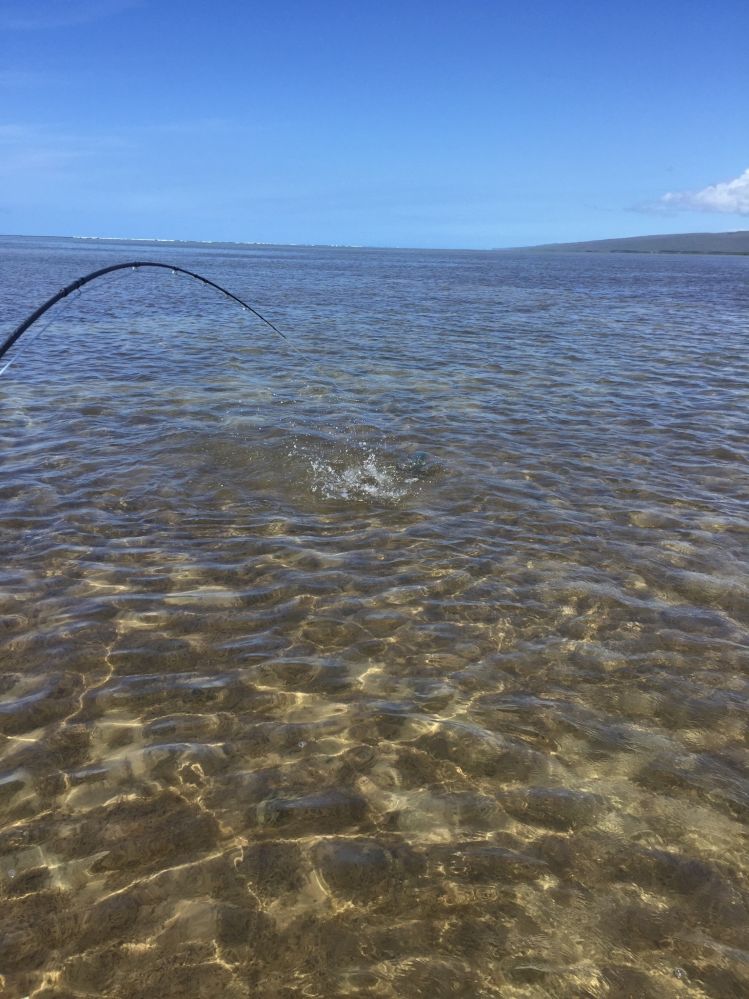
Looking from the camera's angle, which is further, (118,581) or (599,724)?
(118,581)

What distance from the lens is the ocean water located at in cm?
314

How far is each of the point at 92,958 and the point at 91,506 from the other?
5.76 m

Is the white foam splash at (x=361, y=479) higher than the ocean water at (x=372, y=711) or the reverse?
higher

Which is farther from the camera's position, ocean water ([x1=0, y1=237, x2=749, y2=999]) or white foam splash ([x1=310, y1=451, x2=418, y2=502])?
white foam splash ([x1=310, y1=451, x2=418, y2=502])

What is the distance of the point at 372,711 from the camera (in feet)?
15.4

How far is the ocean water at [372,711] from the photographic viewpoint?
Answer: 3.14 metres

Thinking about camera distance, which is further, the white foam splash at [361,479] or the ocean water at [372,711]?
the white foam splash at [361,479]

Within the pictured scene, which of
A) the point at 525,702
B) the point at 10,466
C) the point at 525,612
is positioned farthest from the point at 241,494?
the point at 525,702

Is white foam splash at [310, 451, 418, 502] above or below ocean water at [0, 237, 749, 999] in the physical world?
above

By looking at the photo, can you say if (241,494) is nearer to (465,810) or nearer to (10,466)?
(10,466)

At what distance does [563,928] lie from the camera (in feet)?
10.6

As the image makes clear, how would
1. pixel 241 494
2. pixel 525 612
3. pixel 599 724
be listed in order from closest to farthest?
pixel 599 724 → pixel 525 612 → pixel 241 494

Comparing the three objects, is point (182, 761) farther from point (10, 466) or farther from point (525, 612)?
point (10, 466)

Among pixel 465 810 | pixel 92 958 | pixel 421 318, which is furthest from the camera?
pixel 421 318
